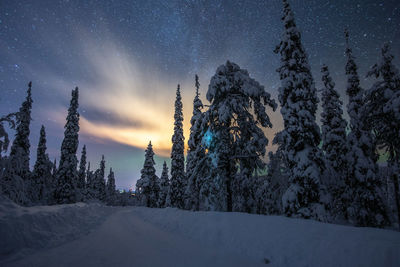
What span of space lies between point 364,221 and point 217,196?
13.3 meters

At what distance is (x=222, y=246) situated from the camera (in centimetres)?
604

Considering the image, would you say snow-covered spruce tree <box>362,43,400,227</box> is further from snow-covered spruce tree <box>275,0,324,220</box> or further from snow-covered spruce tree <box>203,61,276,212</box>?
snow-covered spruce tree <box>203,61,276,212</box>

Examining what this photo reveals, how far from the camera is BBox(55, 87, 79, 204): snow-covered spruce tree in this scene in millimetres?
30344

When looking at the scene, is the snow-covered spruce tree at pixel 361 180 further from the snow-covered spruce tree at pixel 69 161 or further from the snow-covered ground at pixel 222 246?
the snow-covered spruce tree at pixel 69 161

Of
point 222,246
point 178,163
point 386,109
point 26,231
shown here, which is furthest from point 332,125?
point 26,231

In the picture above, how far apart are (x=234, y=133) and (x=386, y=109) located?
8.72 m

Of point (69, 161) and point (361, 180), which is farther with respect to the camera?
point (69, 161)

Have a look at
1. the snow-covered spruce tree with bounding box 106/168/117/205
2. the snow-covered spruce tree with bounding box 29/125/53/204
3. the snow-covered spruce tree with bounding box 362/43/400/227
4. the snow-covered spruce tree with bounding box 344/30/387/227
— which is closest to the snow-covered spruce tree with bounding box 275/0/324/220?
the snow-covered spruce tree with bounding box 362/43/400/227

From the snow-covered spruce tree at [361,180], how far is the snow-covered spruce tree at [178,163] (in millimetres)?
20082

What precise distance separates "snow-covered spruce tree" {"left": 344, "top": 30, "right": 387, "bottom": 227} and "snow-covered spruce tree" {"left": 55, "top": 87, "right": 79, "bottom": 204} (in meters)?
35.5

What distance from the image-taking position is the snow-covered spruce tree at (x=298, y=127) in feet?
34.9

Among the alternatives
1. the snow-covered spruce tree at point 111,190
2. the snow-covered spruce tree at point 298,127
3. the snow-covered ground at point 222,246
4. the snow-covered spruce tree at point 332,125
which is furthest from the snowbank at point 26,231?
the snow-covered spruce tree at point 111,190

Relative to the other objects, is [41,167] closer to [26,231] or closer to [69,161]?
[69,161]

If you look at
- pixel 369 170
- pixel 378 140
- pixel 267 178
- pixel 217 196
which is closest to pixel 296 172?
pixel 217 196
